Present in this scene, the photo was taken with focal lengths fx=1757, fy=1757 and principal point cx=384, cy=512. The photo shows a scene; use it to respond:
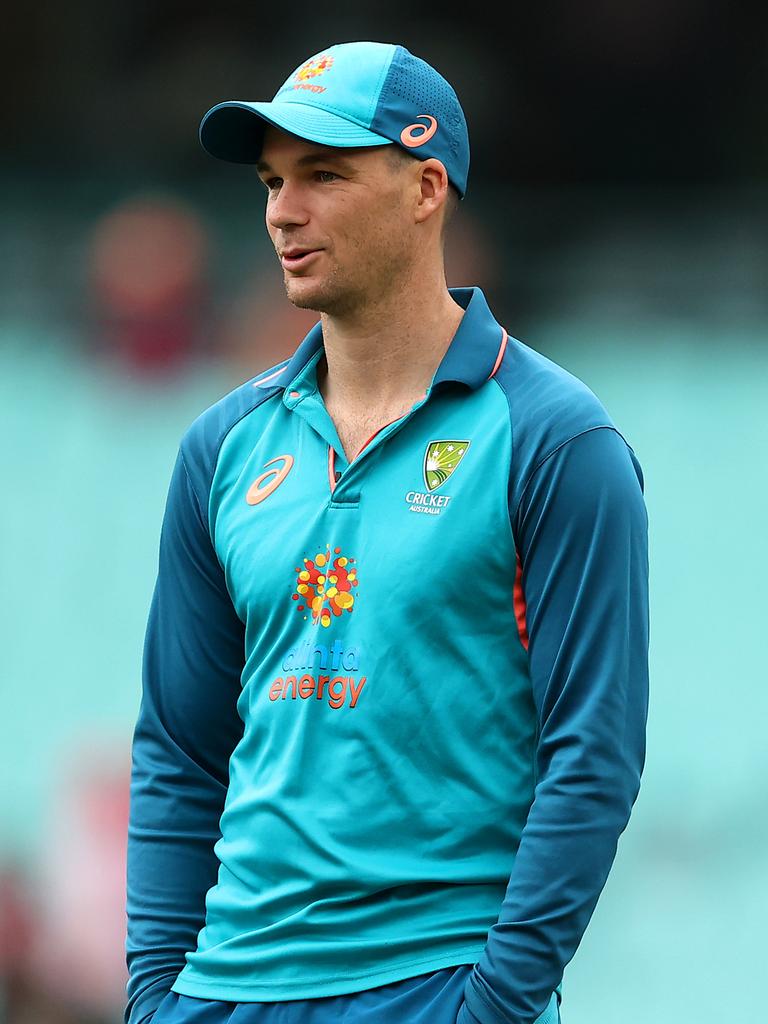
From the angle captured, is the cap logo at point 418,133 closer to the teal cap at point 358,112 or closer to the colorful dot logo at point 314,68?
the teal cap at point 358,112

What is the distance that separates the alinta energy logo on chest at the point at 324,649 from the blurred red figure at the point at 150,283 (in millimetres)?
2429

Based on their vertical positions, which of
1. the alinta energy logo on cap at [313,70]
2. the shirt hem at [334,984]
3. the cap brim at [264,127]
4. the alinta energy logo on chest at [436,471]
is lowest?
the shirt hem at [334,984]

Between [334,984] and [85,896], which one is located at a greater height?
[334,984]

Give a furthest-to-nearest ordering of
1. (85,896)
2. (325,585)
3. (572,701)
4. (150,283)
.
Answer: (150,283) → (85,896) → (325,585) → (572,701)

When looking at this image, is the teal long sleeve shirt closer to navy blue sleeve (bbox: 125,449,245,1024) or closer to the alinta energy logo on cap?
navy blue sleeve (bbox: 125,449,245,1024)

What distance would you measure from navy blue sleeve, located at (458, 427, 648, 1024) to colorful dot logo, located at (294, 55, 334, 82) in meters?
0.59

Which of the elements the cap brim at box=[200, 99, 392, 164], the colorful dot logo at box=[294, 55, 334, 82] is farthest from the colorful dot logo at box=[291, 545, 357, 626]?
the colorful dot logo at box=[294, 55, 334, 82]

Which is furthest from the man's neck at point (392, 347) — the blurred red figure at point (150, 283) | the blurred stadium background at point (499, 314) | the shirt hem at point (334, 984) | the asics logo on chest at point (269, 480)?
the blurred red figure at point (150, 283)

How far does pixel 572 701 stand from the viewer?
1926 mm

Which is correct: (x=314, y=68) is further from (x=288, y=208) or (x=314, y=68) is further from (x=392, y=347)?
(x=392, y=347)

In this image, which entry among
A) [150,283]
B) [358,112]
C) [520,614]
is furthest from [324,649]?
[150,283]

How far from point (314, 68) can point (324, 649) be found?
0.73 m

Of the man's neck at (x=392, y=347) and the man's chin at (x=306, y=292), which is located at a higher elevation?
the man's chin at (x=306, y=292)

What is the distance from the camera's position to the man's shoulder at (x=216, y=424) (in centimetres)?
225
